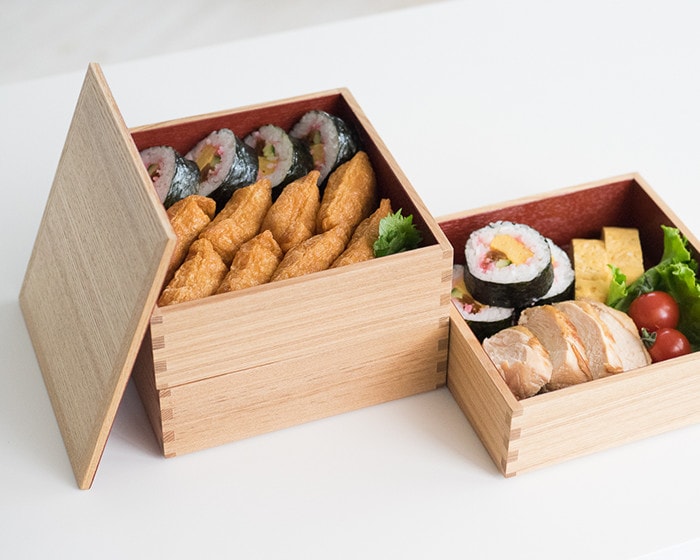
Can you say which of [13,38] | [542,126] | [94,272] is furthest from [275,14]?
[94,272]

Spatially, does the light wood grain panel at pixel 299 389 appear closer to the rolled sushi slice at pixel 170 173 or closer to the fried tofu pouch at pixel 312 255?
the fried tofu pouch at pixel 312 255

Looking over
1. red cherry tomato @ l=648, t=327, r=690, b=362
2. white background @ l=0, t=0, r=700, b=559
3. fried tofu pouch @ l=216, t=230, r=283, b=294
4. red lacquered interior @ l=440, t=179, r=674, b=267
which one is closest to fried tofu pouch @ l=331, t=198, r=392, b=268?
fried tofu pouch @ l=216, t=230, r=283, b=294

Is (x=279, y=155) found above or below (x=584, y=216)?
above

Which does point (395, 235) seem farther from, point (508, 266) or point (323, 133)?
point (323, 133)

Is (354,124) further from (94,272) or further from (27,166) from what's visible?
(27,166)

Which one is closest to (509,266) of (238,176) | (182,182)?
(238,176)

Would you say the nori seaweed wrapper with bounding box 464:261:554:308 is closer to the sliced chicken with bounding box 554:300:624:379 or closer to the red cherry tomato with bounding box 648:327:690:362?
the sliced chicken with bounding box 554:300:624:379
